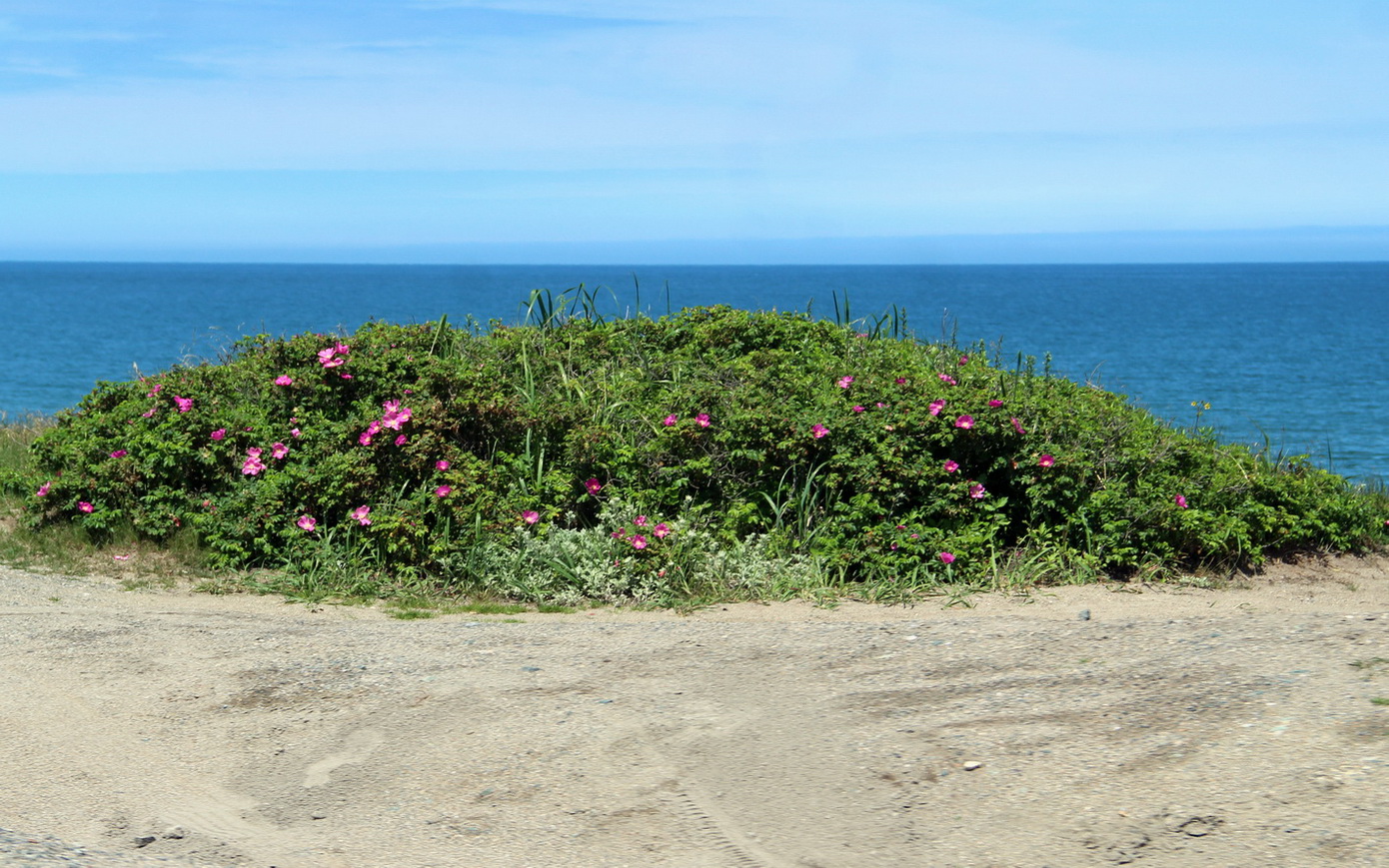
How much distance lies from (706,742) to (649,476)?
3.35 m

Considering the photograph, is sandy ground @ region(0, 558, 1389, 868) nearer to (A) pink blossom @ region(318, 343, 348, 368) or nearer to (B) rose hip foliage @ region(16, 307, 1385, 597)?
(B) rose hip foliage @ region(16, 307, 1385, 597)

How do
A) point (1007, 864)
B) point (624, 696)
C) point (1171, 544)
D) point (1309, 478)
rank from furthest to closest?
1. point (1309, 478)
2. point (1171, 544)
3. point (624, 696)
4. point (1007, 864)

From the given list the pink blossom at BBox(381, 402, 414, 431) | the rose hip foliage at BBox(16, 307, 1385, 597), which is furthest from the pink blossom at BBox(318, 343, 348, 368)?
the pink blossom at BBox(381, 402, 414, 431)

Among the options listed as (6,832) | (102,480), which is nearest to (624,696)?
(6,832)

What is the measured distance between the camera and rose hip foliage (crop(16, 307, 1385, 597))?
7.06 m

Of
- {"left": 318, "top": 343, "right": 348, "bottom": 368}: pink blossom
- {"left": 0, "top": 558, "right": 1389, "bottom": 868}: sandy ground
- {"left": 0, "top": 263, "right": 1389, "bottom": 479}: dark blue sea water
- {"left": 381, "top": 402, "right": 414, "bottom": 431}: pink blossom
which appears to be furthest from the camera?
{"left": 0, "top": 263, "right": 1389, "bottom": 479}: dark blue sea water

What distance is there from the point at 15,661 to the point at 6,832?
195 centimetres

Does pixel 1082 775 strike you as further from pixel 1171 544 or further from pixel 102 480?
pixel 102 480

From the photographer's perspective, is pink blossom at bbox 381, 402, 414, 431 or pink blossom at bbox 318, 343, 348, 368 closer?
pink blossom at bbox 381, 402, 414, 431

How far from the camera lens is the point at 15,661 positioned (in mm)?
5266

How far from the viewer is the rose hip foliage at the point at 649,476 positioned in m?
7.06

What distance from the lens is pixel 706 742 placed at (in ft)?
13.9

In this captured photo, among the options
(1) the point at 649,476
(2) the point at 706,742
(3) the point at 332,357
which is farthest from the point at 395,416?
(2) the point at 706,742

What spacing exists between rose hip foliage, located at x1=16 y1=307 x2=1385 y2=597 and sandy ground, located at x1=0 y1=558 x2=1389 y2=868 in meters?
1.18
